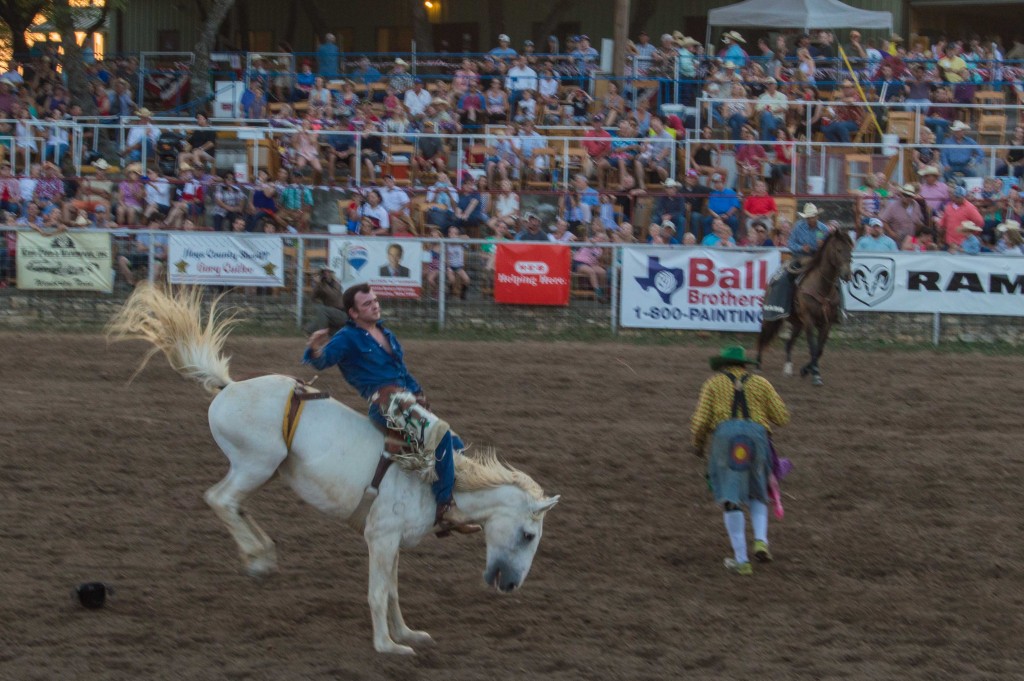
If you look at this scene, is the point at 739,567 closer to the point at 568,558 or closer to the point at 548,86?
the point at 568,558

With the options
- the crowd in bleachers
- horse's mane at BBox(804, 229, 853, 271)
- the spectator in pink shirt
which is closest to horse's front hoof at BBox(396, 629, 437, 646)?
horse's mane at BBox(804, 229, 853, 271)

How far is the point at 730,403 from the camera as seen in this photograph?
8289 millimetres

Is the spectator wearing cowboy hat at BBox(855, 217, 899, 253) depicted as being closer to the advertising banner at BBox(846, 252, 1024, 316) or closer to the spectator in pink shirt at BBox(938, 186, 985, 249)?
the advertising banner at BBox(846, 252, 1024, 316)

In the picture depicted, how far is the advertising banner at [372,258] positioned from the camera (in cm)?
1834

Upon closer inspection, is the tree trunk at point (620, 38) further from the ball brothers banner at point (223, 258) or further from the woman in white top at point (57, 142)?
the woman in white top at point (57, 142)

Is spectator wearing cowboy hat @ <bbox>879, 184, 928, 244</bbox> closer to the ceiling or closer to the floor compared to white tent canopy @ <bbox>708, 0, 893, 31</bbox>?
closer to the floor

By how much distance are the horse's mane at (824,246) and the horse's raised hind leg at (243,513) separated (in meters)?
10.2

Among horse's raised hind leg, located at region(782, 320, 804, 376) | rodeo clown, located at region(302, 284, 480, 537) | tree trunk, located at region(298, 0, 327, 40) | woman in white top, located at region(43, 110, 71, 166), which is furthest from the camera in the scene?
tree trunk, located at region(298, 0, 327, 40)

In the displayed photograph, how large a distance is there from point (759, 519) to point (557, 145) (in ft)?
48.6

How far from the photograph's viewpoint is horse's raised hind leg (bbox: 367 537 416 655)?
660 cm

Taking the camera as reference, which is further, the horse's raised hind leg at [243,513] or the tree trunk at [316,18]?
the tree trunk at [316,18]

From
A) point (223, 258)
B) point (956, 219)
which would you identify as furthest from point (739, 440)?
point (956, 219)

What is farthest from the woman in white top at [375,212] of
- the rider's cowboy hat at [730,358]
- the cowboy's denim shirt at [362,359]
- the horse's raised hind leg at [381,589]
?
the horse's raised hind leg at [381,589]

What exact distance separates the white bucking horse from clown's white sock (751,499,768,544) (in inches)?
83.9
